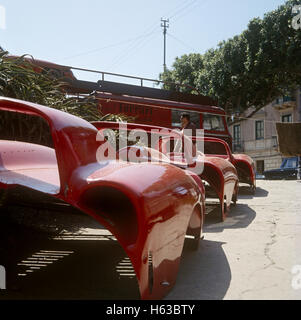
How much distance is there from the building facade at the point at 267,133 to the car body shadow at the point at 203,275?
31181 millimetres

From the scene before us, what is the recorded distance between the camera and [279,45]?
59.5ft

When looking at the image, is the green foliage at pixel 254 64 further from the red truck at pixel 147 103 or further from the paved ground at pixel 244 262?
the paved ground at pixel 244 262

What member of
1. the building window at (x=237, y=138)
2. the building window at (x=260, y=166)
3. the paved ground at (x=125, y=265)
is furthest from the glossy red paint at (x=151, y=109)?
the building window at (x=237, y=138)

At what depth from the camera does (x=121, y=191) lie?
1.51 metres

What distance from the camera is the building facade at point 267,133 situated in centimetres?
3241

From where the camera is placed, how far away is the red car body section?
1524mm

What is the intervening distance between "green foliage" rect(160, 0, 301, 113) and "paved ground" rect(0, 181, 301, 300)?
16.8m

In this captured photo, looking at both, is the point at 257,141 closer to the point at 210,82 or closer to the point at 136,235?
the point at 210,82

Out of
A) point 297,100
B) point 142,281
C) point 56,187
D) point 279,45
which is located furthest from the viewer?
point 297,100

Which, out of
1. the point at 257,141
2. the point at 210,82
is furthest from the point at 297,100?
the point at 210,82

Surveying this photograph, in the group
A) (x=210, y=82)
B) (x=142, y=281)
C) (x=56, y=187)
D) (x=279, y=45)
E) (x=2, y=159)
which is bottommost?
(x=142, y=281)

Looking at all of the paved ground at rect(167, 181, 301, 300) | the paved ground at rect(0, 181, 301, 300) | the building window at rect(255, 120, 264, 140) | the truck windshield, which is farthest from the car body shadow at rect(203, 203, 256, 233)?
the building window at rect(255, 120, 264, 140)
